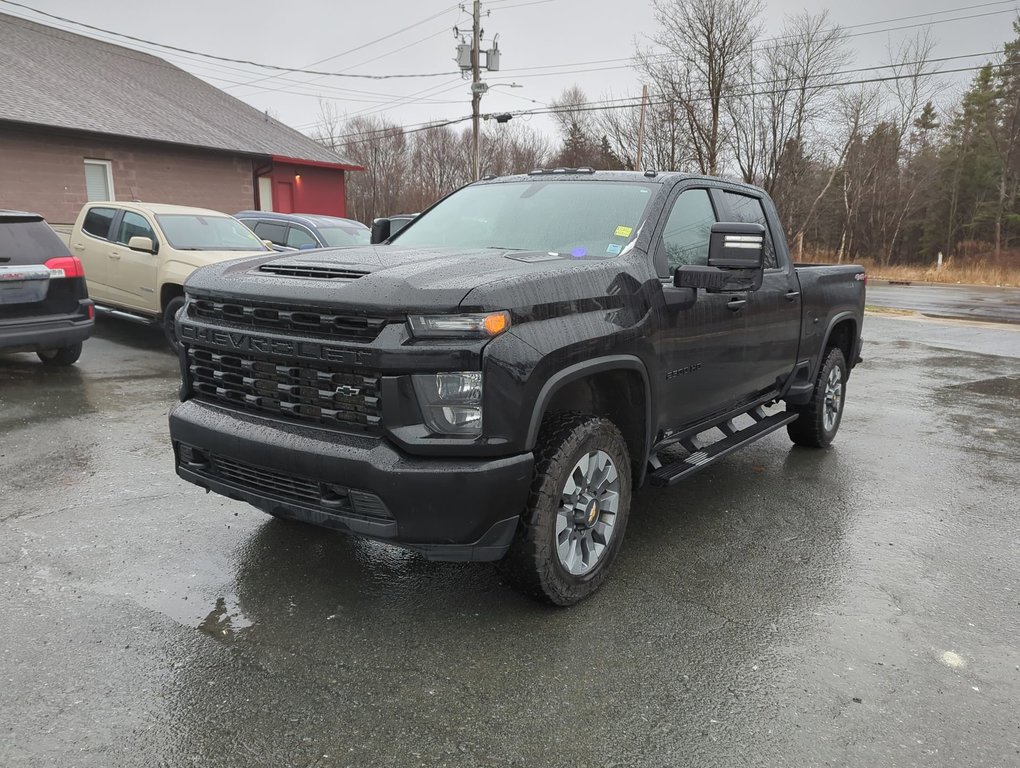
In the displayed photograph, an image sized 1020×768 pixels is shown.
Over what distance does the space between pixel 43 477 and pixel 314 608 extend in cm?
262

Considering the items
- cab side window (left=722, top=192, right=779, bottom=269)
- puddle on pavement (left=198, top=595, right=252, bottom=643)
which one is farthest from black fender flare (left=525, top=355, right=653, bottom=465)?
cab side window (left=722, top=192, right=779, bottom=269)

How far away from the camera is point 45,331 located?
7098 mm

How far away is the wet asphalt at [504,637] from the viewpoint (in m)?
2.45

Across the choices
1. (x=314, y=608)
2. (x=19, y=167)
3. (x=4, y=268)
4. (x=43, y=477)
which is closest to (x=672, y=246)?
(x=314, y=608)

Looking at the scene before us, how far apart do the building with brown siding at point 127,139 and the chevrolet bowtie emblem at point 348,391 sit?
17750 millimetres

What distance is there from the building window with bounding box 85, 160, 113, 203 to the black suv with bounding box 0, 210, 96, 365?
13597mm

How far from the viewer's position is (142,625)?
3064 mm

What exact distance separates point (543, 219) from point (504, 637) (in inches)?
87.3

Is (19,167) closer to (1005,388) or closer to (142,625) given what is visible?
(142,625)

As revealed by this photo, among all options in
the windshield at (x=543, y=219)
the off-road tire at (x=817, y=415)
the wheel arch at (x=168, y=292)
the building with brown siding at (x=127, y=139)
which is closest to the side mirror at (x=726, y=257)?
the windshield at (x=543, y=219)

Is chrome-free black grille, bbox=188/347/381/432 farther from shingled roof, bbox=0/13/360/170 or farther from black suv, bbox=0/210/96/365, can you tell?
shingled roof, bbox=0/13/360/170

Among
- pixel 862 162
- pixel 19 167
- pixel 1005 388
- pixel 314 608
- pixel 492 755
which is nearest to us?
pixel 492 755

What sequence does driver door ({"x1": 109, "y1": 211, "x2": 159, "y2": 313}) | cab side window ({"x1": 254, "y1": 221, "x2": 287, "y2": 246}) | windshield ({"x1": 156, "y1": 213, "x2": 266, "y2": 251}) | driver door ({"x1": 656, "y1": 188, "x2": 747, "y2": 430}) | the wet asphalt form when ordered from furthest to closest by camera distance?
cab side window ({"x1": 254, "y1": 221, "x2": 287, "y2": 246}) < windshield ({"x1": 156, "y1": 213, "x2": 266, "y2": 251}) < driver door ({"x1": 109, "y1": 211, "x2": 159, "y2": 313}) < driver door ({"x1": 656, "y1": 188, "x2": 747, "y2": 430}) < the wet asphalt

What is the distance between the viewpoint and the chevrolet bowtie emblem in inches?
113
